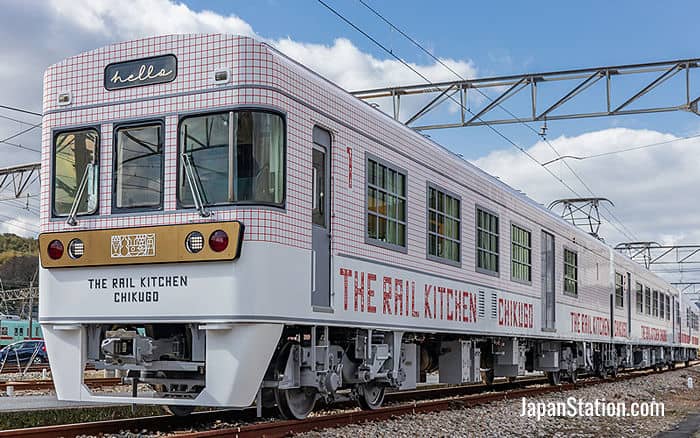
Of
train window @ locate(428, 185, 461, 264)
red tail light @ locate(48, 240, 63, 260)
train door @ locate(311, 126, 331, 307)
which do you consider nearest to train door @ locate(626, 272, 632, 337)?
train window @ locate(428, 185, 461, 264)

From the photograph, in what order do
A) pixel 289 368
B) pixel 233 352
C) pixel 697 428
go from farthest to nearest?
pixel 697 428, pixel 289 368, pixel 233 352

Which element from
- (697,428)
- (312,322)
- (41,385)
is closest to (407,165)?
(312,322)

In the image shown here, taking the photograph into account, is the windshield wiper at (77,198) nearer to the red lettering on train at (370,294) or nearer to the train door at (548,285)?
the red lettering on train at (370,294)

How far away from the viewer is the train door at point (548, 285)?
709 inches

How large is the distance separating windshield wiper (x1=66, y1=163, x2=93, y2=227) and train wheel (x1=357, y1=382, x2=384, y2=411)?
12.7 feet

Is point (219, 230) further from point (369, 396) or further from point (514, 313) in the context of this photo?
point (514, 313)

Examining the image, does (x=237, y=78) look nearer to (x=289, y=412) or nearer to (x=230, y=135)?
(x=230, y=135)

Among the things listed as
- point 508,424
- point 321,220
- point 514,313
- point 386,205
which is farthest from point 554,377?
point 321,220

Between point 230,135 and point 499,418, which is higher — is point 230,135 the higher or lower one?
the higher one

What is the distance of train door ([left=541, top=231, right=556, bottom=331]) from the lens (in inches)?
709

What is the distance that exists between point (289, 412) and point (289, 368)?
738mm

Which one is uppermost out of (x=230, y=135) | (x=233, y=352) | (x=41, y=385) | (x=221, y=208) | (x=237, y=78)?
(x=237, y=78)

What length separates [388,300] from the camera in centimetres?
1070

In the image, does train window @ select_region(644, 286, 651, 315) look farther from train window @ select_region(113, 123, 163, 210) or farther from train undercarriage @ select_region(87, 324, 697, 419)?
train window @ select_region(113, 123, 163, 210)
